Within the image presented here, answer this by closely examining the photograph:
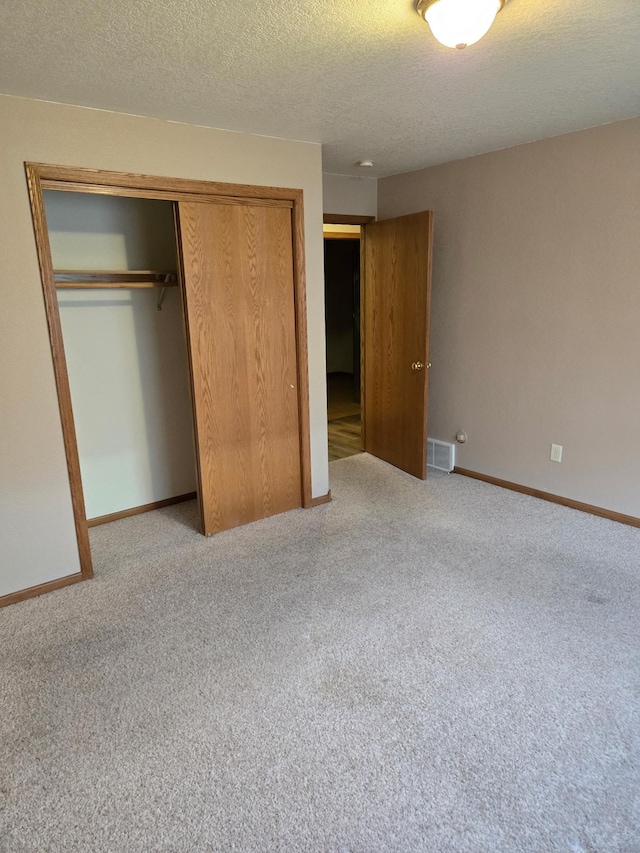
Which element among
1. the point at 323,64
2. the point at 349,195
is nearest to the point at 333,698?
the point at 323,64

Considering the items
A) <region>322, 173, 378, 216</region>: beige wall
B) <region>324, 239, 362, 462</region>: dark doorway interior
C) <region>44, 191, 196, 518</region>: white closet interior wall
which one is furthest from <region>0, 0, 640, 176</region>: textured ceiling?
<region>324, 239, 362, 462</region>: dark doorway interior

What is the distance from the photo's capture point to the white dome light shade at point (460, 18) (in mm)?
1569

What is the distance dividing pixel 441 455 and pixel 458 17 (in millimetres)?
3196

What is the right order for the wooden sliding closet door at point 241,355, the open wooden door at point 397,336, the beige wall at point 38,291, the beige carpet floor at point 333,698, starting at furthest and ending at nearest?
the open wooden door at point 397,336, the wooden sliding closet door at point 241,355, the beige wall at point 38,291, the beige carpet floor at point 333,698

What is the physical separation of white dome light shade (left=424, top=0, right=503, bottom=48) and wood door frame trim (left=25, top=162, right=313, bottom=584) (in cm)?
158

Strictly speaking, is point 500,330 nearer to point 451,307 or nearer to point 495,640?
point 451,307

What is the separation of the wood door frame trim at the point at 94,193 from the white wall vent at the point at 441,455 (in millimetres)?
1542

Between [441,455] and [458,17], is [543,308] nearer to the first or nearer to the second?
[441,455]

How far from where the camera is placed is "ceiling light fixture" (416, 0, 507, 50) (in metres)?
1.57

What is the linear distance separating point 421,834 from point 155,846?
2.44 ft

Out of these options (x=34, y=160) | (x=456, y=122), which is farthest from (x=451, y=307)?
(x=34, y=160)

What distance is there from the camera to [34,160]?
2373 millimetres

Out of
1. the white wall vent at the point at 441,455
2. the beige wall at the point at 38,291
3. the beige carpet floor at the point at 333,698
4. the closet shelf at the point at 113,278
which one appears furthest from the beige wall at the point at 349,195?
the beige carpet floor at the point at 333,698

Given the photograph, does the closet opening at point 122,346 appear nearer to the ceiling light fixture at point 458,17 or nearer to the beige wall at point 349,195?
the beige wall at point 349,195
